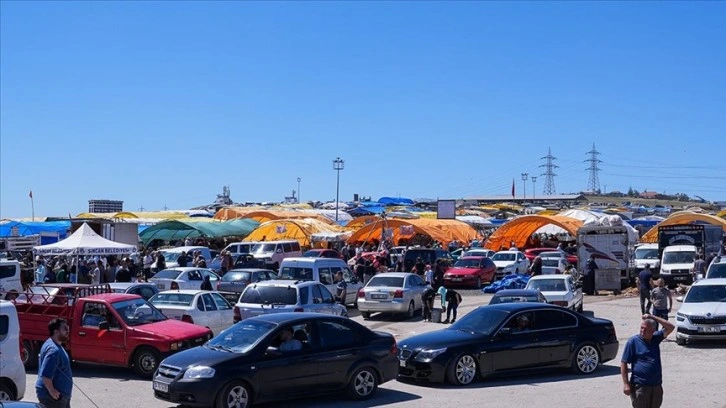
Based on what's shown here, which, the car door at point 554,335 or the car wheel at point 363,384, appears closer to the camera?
the car wheel at point 363,384

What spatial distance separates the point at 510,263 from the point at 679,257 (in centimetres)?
795

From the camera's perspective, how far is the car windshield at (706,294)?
20203 mm

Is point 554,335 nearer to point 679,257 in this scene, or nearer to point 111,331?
point 111,331

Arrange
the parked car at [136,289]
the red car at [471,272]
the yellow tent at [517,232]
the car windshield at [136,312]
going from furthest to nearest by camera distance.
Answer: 1. the yellow tent at [517,232]
2. the red car at [471,272]
3. the parked car at [136,289]
4. the car windshield at [136,312]

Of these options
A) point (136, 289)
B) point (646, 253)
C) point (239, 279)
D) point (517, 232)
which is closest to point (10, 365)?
point (136, 289)

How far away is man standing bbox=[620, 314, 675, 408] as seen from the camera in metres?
9.67

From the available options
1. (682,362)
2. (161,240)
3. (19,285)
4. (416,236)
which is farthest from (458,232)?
(682,362)

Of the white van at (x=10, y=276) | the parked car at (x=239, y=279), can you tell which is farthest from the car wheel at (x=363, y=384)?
the white van at (x=10, y=276)

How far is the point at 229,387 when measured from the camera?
12.0 m

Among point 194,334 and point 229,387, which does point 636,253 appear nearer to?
point 194,334

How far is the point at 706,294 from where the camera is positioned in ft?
67.2

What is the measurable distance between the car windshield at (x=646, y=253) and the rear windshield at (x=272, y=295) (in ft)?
85.9

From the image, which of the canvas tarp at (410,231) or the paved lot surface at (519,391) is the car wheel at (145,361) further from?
the canvas tarp at (410,231)

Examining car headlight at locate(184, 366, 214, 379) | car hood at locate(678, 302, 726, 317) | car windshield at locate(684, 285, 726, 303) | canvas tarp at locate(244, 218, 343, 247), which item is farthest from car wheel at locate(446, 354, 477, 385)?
canvas tarp at locate(244, 218, 343, 247)
